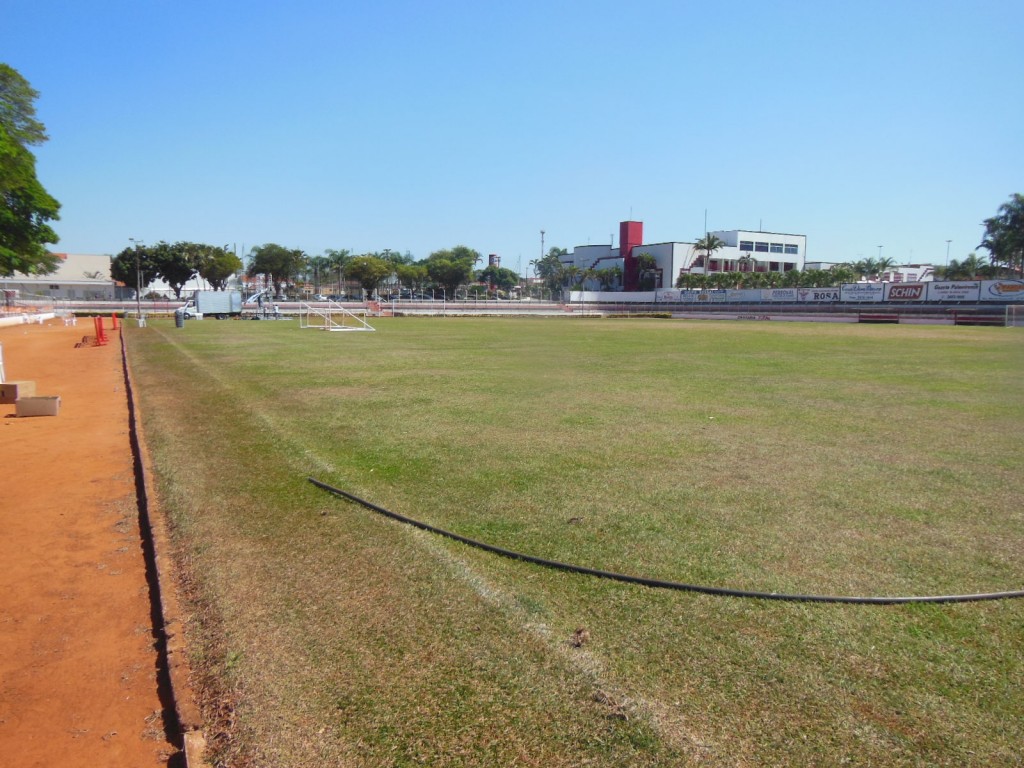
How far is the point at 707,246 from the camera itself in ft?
380

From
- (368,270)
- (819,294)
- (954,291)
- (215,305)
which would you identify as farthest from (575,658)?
(368,270)

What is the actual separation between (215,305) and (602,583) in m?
59.4

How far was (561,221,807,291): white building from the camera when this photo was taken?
117688 mm

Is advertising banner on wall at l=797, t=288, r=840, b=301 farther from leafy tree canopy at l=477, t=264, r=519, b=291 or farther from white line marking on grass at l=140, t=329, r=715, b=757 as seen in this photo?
leafy tree canopy at l=477, t=264, r=519, b=291

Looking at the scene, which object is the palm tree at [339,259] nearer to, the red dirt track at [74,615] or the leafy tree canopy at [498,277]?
the leafy tree canopy at [498,277]

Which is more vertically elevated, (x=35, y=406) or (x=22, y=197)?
(x=22, y=197)

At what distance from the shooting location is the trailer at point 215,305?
57.2 metres

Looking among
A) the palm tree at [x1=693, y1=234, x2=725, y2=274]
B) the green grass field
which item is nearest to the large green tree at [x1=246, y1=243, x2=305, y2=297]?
the palm tree at [x1=693, y1=234, x2=725, y2=274]

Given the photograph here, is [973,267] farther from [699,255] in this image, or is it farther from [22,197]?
[22,197]

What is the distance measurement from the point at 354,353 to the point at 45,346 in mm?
15063

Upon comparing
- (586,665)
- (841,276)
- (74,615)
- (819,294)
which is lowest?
(74,615)

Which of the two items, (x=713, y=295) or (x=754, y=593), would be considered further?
(x=713, y=295)

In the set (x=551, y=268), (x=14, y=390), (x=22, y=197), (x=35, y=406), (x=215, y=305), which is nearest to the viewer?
(x=35, y=406)

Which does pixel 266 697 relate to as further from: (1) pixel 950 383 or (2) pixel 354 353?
(2) pixel 354 353
